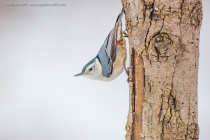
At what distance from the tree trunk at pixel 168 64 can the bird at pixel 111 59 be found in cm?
55

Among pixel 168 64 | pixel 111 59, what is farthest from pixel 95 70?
pixel 168 64

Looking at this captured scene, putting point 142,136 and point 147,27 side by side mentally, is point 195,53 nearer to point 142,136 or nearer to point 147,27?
point 147,27

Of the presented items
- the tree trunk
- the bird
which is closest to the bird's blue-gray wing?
the bird

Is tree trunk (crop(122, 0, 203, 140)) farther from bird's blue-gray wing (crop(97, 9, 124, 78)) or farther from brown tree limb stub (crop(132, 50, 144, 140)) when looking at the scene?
bird's blue-gray wing (crop(97, 9, 124, 78))

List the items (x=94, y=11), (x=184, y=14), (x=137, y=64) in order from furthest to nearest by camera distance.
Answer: (x=94, y=11), (x=137, y=64), (x=184, y=14)

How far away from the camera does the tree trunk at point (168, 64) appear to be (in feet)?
2.83

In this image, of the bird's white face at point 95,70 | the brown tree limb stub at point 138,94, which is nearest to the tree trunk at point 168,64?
the brown tree limb stub at point 138,94

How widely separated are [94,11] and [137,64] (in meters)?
1.74

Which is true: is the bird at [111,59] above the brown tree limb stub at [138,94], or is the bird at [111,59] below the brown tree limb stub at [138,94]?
above

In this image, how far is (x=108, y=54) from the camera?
5.20 ft

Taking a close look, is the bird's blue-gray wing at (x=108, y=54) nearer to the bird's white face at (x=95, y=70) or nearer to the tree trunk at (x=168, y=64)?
the bird's white face at (x=95, y=70)

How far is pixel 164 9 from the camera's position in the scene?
2.84 ft

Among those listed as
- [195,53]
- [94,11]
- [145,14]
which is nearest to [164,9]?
[145,14]

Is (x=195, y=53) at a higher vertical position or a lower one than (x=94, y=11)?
lower
